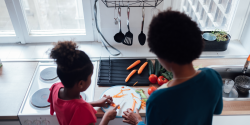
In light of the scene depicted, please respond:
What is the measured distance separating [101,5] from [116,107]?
750mm

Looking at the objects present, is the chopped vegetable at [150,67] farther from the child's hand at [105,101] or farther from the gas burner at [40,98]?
the gas burner at [40,98]

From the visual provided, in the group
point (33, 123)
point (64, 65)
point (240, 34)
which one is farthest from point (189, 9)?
point (33, 123)

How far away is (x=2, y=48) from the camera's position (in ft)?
5.71

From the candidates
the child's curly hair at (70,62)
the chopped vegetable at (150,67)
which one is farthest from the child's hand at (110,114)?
the chopped vegetable at (150,67)

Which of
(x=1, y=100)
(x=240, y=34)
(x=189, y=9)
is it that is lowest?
(x=1, y=100)

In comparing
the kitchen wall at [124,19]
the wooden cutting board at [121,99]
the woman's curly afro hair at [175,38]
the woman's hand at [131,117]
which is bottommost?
the wooden cutting board at [121,99]

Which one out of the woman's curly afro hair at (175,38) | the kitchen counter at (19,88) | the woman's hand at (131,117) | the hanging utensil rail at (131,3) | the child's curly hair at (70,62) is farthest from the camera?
the hanging utensil rail at (131,3)

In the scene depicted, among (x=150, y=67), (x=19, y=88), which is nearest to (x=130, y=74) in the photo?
(x=150, y=67)

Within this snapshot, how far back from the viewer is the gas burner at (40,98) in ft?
4.20

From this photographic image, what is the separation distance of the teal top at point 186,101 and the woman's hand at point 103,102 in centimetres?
47

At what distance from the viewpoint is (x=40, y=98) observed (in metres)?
1.32

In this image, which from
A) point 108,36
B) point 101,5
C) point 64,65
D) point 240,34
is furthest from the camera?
point 240,34

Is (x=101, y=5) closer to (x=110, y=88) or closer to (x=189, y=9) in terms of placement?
(x=110, y=88)

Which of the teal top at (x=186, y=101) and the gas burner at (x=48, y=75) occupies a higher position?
the teal top at (x=186, y=101)
